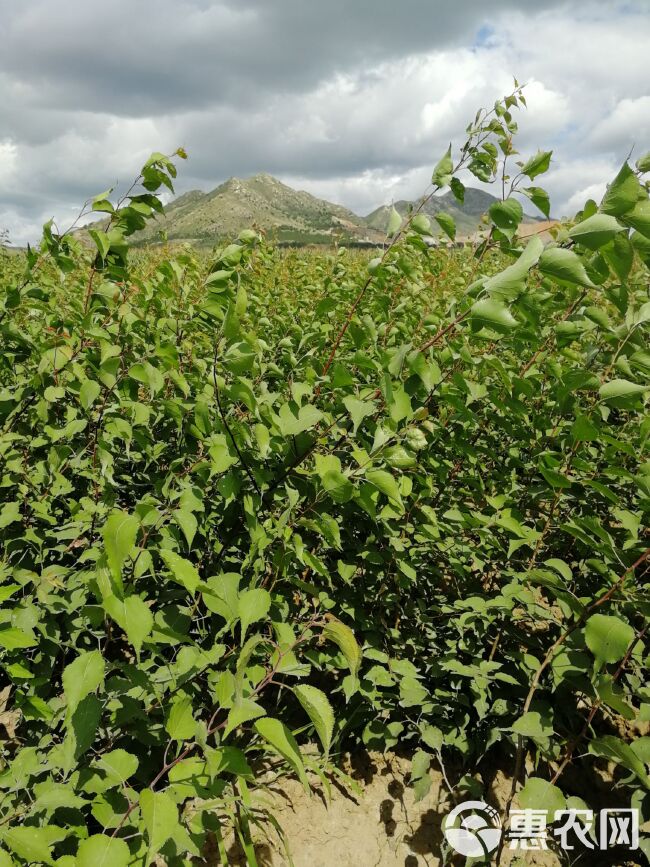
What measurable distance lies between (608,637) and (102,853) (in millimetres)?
1337

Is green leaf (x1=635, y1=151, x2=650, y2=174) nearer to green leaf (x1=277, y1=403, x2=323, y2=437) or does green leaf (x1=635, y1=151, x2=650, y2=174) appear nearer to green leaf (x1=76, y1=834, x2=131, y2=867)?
green leaf (x1=277, y1=403, x2=323, y2=437)

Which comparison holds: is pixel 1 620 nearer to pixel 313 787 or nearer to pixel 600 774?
pixel 313 787

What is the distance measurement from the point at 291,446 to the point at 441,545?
39.4 inches

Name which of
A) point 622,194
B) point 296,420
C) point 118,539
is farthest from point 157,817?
point 622,194

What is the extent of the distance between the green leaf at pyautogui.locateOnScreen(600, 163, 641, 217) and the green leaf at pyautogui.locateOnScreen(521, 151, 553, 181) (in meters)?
0.53

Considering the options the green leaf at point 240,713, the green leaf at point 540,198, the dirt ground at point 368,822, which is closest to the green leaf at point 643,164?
the green leaf at point 540,198

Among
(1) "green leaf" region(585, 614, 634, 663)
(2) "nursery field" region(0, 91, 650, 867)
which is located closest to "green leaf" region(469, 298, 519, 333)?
(2) "nursery field" region(0, 91, 650, 867)

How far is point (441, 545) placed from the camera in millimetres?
2371

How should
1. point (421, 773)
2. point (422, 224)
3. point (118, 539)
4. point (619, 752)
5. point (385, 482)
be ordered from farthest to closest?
1. point (421, 773)
2. point (422, 224)
3. point (619, 752)
4. point (385, 482)
5. point (118, 539)

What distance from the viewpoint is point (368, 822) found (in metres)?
2.61

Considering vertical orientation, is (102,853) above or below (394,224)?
below

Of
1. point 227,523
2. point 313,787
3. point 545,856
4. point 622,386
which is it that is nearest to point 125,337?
point 227,523

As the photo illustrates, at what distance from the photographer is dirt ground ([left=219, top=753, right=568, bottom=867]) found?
243 cm

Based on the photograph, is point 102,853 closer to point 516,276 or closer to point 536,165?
point 516,276
